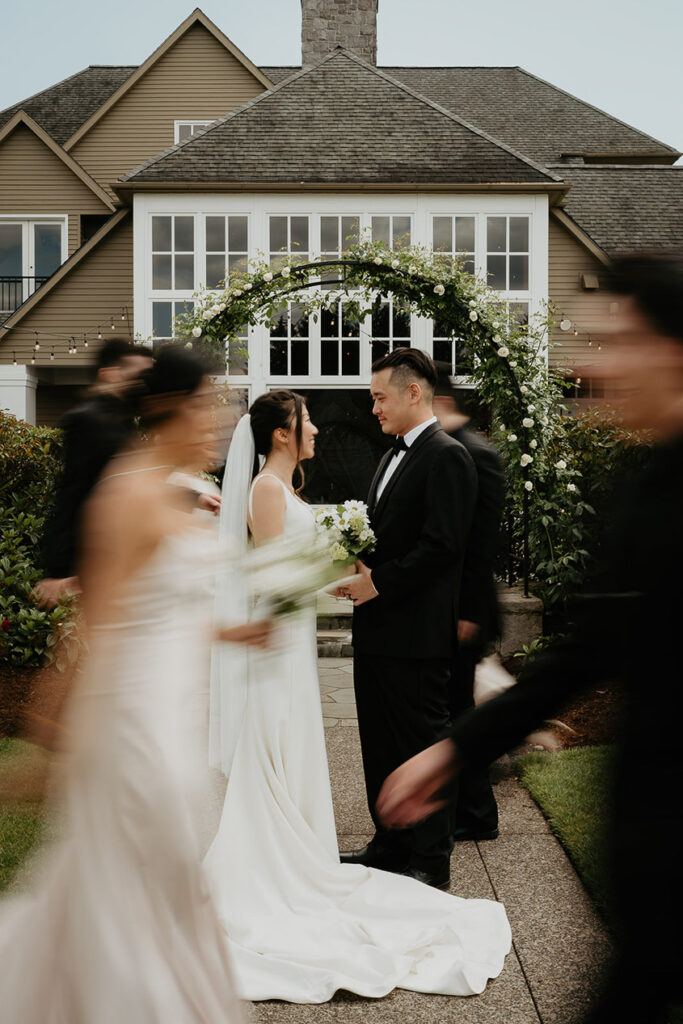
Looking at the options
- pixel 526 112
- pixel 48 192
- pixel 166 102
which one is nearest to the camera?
pixel 48 192

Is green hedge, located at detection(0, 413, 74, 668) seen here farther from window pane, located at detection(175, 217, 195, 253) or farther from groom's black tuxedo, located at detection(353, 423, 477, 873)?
window pane, located at detection(175, 217, 195, 253)

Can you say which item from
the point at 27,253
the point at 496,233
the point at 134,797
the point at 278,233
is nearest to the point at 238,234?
the point at 278,233

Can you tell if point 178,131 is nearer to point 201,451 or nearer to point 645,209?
point 645,209

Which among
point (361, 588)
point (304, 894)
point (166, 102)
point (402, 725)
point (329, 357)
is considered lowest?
point (304, 894)

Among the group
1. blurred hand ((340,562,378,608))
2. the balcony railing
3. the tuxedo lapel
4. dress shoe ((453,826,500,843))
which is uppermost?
the balcony railing

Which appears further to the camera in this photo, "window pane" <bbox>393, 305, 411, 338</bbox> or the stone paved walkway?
"window pane" <bbox>393, 305, 411, 338</bbox>

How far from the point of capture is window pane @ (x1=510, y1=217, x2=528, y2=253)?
1571 centimetres

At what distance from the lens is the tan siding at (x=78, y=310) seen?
1719 centimetres

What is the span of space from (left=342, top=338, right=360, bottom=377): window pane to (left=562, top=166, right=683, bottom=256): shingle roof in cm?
605

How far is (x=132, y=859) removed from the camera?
90.7 inches

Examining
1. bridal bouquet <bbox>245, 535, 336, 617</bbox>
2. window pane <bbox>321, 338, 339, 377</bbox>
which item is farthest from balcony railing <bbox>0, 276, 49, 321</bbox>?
bridal bouquet <bbox>245, 535, 336, 617</bbox>

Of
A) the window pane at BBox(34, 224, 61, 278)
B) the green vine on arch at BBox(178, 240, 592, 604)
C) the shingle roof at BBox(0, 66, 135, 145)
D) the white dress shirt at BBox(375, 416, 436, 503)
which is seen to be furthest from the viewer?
the shingle roof at BBox(0, 66, 135, 145)

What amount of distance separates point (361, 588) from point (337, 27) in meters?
20.4

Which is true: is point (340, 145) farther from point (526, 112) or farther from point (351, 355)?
point (526, 112)
